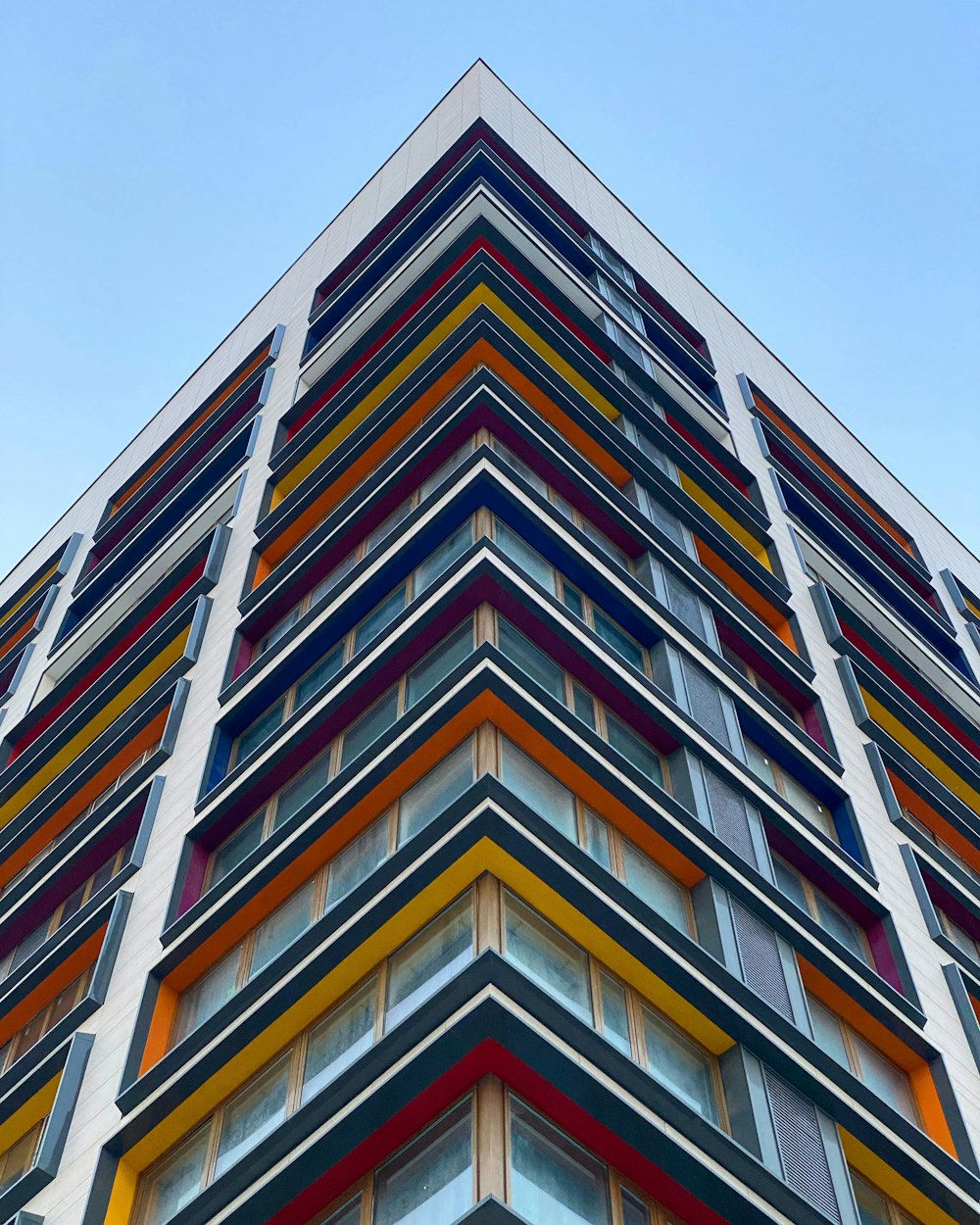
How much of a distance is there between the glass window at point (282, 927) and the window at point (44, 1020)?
4.50 metres

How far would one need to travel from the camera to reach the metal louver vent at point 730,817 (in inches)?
859

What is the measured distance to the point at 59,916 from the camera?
89.7ft

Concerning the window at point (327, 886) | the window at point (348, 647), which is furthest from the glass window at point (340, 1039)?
the window at point (348, 647)

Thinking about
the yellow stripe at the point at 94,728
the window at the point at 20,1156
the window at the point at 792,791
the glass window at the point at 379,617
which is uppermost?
the yellow stripe at the point at 94,728

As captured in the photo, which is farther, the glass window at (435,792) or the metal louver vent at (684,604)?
the metal louver vent at (684,604)

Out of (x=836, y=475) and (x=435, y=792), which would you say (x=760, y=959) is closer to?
(x=435, y=792)

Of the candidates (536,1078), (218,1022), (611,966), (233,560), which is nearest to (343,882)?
(218,1022)

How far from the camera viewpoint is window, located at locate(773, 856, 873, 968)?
2316 centimetres

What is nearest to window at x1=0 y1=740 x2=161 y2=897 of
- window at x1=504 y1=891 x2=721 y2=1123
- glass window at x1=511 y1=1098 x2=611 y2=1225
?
window at x1=504 y1=891 x2=721 y2=1123

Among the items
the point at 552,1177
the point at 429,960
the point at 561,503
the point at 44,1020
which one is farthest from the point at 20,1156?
the point at 561,503

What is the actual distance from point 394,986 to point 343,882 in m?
3.01

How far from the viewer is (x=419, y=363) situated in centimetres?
3231

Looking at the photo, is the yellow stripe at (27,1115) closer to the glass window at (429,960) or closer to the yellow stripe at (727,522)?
the glass window at (429,960)

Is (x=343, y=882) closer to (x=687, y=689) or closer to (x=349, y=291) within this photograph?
(x=687, y=689)
